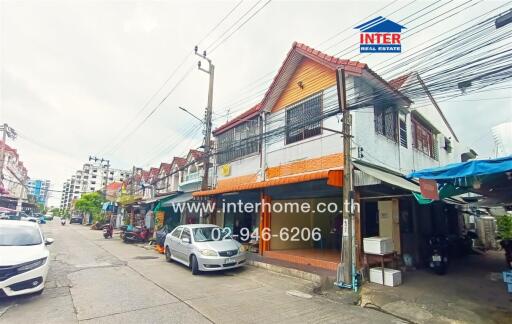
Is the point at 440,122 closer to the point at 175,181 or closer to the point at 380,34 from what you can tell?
the point at 380,34

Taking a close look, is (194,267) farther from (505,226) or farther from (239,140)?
(505,226)

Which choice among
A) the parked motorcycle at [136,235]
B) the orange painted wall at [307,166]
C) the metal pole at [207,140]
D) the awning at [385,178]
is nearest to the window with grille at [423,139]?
the orange painted wall at [307,166]

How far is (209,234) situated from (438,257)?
7892 millimetres

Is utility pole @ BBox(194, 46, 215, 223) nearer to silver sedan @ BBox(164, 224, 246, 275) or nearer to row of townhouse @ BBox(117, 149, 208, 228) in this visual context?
row of townhouse @ BBox(117, 149, 208, 228)

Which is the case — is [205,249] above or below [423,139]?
below

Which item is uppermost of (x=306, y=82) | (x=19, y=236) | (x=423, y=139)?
(x=306, y=82)

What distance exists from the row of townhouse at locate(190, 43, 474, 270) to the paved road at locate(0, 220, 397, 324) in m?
2.45

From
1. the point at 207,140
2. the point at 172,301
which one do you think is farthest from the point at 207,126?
the point at 172,301

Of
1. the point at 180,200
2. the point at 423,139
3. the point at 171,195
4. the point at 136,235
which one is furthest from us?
the point at 171,195

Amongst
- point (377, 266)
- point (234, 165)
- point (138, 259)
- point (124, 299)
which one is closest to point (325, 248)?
point (377, 266)

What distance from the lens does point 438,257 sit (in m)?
9.30

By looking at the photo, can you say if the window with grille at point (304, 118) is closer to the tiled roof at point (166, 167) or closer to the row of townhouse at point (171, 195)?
the row of townhouse at point (171, 195)

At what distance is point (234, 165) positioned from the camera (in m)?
15.8

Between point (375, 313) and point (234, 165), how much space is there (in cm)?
1088
